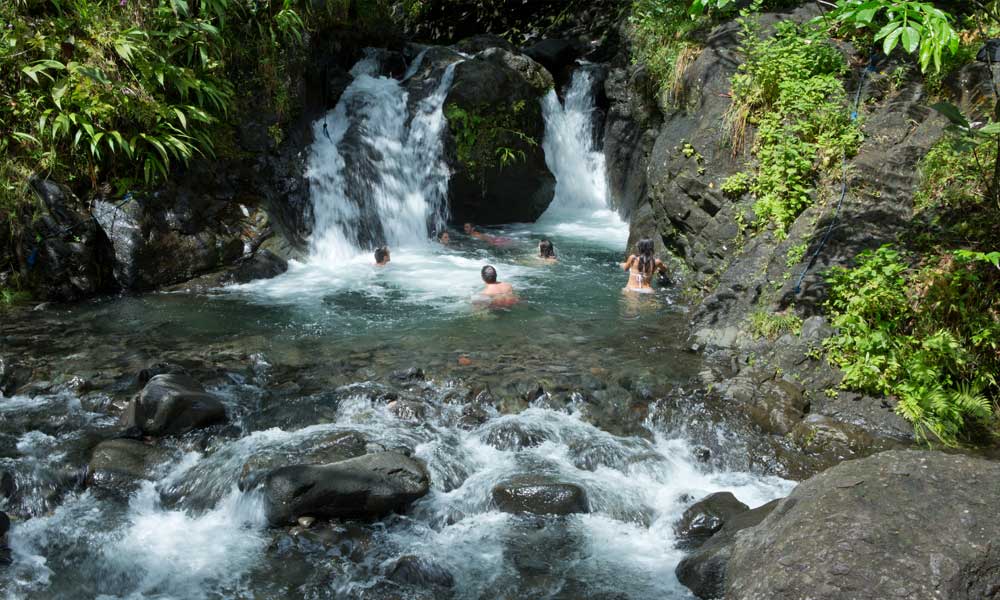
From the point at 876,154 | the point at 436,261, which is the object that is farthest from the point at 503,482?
the point at 436,261

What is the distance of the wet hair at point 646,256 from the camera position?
9.54 m

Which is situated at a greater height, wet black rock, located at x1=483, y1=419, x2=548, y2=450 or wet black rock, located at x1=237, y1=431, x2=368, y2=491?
wet black rock, located at x1=237, y1=431, x2=368, y2=491

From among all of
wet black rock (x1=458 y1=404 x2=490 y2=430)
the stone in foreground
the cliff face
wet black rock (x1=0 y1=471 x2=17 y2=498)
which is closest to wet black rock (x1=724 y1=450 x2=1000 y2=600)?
the stone in foreground

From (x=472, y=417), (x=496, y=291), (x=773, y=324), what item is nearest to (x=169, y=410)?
(x=472, y=417)

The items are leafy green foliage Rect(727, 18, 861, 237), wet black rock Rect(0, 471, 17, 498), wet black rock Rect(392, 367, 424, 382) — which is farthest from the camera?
leafy green foliage Rect(727, 18, 861, 237)

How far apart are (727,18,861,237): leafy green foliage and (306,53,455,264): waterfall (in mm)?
6009

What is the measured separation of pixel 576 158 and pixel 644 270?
6.07 m

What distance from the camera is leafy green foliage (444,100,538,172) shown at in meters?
13.4

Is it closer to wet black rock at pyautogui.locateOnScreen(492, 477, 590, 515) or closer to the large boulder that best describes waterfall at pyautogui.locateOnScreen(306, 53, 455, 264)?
the large boulder

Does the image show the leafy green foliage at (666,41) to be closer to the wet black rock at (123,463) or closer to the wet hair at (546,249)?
the wet hair at (546,249)

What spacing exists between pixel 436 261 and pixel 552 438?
6.19 metres

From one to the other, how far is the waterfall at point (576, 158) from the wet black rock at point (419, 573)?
10.9 metres

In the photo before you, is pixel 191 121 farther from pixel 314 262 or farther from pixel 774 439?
pixel 774 439

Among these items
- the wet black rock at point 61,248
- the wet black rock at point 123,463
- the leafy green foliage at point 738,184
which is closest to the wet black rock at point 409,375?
the wet black rock at point 123,463
